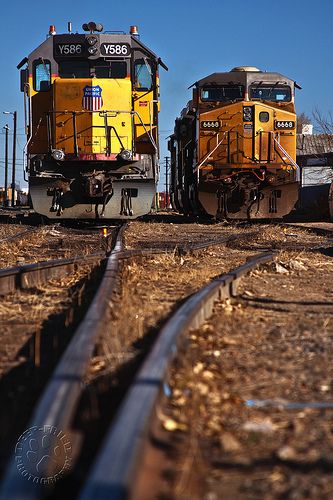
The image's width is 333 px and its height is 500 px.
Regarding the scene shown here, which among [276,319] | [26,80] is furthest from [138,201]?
[276,319]

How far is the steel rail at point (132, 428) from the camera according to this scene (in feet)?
5.56

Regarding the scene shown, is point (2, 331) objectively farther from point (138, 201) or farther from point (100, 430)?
point (138, 201)

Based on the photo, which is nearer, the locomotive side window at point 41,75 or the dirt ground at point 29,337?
the dirt ground at point 29,337

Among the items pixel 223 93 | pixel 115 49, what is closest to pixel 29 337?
pixel 115 49

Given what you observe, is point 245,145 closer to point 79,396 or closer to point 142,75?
point 142,75

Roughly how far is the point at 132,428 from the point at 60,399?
35cm

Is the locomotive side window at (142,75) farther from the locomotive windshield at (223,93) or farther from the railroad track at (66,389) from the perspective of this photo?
the railroad track at (66,389)

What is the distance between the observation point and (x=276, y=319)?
4.99m

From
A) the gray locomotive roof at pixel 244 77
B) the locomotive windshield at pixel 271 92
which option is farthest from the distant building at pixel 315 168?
the gray locomotive roof at pixel 244 77

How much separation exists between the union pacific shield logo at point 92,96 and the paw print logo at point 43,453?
520 inches

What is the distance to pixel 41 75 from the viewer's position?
15148 mm

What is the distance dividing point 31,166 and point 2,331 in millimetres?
10927

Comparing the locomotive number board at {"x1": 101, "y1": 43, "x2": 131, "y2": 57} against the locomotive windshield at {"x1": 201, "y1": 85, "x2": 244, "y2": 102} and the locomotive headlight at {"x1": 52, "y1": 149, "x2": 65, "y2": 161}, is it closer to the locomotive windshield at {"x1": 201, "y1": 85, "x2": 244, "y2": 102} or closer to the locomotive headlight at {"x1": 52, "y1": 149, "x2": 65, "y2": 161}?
the locomotive headlight at {"x1": 52, "y1": 149, "x2": 65, "y2": 161}

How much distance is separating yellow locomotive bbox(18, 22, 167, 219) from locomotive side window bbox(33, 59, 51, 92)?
0.8 inches
